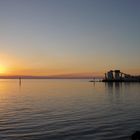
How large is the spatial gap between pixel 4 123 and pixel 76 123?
7.20 metres

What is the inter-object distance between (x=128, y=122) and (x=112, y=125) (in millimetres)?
2712

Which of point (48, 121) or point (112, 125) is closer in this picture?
point (112, 125)

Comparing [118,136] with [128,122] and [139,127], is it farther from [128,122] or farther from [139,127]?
[128,122]

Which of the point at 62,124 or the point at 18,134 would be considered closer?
the point at 18,134

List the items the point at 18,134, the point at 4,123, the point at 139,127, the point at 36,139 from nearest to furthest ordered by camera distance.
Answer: the point at 36,139 < the point at 18,134 < the point at 139,127 < the point at 4,123

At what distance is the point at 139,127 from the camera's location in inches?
1077

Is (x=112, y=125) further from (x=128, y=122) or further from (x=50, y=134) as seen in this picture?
(x=50, y=134)

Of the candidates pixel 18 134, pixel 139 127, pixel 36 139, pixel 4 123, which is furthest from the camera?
pixel 4 123

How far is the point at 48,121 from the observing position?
3045 centimetres

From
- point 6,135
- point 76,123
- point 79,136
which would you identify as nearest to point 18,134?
point 6,135

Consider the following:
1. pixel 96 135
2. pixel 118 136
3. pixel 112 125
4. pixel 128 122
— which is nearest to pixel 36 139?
pixel 96 135

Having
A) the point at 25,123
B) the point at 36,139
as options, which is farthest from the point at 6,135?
the point at 25,123

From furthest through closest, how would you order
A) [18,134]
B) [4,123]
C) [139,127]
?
[4,123]
[139,127]
[18,134]

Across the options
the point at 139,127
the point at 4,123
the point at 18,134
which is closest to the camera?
the point at 18,134
